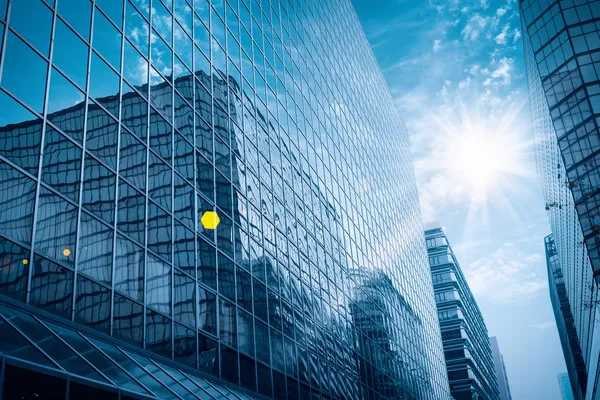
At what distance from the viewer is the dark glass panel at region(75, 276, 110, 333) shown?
15852mm

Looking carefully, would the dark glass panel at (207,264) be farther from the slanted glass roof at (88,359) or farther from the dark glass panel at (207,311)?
the slanted glass roof at (88,359)

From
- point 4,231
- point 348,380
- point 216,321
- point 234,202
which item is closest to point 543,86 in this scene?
point 348,380

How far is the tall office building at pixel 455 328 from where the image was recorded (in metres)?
115

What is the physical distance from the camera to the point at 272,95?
122ft

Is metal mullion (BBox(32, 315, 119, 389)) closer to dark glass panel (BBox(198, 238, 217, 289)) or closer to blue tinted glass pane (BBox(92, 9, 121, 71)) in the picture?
dark glass panel (BBox(198, 238, 217, 289))

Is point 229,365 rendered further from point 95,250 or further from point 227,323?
point 95,250

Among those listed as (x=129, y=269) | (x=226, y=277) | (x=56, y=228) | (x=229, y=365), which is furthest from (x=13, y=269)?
(x=226, y=277)

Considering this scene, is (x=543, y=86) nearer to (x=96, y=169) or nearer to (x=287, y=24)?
(x=287, y=24)

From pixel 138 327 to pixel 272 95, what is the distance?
22.4 meters

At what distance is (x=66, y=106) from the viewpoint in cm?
1705

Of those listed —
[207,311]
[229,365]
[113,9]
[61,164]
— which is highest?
[113,9]

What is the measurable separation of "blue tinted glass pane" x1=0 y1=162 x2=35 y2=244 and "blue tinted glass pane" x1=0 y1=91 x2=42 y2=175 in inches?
15.4

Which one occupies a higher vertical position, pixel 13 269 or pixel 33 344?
pixel 13 269

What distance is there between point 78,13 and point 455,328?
Result: 384ft
